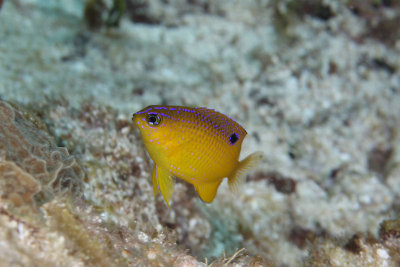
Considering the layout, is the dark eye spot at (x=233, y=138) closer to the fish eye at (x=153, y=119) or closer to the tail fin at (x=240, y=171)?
the tail fin at (x=240, y=171)

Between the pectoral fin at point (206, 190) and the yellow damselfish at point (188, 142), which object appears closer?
the yellow damselfish at point (188, 142)

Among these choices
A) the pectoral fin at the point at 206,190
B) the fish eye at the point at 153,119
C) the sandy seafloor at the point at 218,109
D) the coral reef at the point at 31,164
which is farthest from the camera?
the pectoral fin at the point at 206,190

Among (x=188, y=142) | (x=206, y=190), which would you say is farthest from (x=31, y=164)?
(x=206, y=190)

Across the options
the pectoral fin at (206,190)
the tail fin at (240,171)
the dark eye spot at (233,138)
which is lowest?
the pectoral fin at (206,190)

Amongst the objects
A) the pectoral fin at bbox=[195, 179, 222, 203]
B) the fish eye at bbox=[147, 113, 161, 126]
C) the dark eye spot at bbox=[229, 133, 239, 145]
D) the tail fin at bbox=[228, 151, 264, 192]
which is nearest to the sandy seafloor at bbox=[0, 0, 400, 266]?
the pectoral fin at bbox=[195, 179, 222, 203]

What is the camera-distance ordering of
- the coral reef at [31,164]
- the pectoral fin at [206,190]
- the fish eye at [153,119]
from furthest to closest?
the pectoral fin at [206,190] → the fish eye at [153,119] → the coral reef at [31,164]

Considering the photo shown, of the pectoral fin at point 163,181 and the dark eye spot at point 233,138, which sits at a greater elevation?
the dark eye spot at point 233,138

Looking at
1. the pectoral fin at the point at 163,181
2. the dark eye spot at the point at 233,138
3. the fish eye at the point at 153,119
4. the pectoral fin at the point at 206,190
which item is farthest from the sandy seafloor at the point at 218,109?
the dark eye spot at the point at 233,138
